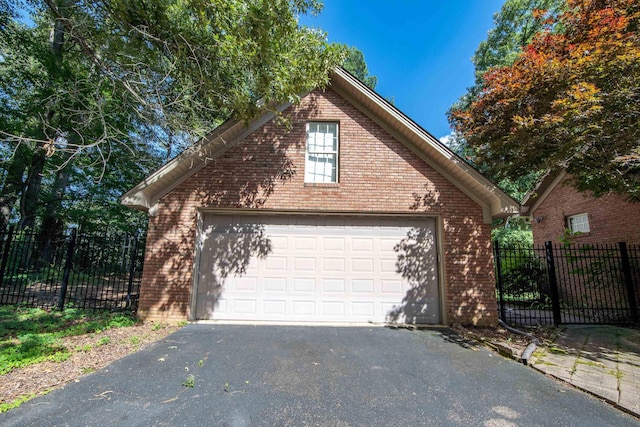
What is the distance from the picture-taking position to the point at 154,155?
13.5 metres

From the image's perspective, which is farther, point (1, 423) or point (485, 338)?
point (485, 338)

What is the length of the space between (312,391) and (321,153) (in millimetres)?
5553

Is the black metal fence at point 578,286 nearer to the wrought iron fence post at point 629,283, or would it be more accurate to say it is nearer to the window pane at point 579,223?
the wrought iron fence post at point 629,283

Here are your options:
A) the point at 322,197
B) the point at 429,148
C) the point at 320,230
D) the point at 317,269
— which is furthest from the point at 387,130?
the point at 317,269

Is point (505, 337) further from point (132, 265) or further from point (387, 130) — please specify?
point (132, 265)

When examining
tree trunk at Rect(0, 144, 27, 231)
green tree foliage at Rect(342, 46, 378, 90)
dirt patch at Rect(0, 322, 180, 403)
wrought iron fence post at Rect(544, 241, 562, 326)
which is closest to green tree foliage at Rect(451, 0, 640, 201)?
wrought iron fence post at Rect(544, 241, 562, 326)

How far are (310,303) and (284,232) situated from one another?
186 centimetres

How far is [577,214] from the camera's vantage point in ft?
35.3

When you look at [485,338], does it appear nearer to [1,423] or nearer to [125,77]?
[1,423]

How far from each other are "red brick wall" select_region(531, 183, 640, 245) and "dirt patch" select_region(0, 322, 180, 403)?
10734mm

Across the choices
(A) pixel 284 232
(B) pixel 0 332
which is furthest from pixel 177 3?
(B) pixel 0 332

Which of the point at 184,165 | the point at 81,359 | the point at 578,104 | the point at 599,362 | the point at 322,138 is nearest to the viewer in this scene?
the point at 81,359

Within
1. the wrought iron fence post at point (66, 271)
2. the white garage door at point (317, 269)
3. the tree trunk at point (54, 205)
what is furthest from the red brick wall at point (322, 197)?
the tree trunk at point (54, 205)

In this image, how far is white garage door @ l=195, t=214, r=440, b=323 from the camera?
677 centimetres
